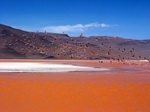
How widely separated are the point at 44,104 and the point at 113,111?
2.09 meters

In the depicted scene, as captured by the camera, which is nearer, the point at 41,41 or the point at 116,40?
the point at 41,41

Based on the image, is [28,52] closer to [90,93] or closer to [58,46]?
[58,46]

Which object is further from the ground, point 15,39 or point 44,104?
point 15,39

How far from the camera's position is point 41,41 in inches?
3807

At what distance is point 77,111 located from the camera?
8406 millimetres

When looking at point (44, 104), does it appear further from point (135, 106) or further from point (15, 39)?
point (15, 39)

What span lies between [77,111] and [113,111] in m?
0.98

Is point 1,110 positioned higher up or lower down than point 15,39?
lower down

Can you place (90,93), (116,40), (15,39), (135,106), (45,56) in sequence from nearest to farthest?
(135,106) → (90,93) → (45,56) → (15,39) → (116,40)

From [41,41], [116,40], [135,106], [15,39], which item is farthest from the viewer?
[116,40]

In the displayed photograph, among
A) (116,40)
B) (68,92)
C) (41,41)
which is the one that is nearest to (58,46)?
(41,41)

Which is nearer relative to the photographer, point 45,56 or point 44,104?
point 44,104

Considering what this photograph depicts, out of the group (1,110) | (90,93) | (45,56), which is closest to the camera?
(1,110)

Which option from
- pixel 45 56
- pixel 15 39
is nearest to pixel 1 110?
pixel 45 56
